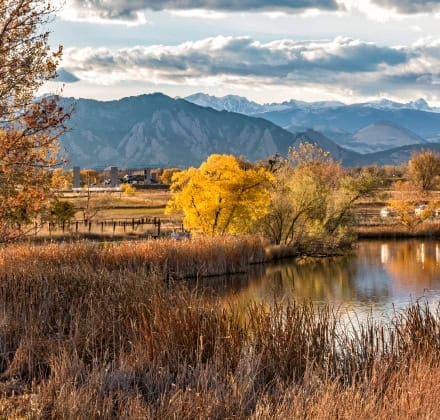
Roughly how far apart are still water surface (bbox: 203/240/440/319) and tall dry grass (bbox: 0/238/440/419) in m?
8.79

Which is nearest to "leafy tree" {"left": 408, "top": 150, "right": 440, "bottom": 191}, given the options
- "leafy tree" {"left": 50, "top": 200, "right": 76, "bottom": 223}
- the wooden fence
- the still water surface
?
the wooden fence

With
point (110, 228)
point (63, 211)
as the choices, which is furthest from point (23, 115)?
point (110, 228)

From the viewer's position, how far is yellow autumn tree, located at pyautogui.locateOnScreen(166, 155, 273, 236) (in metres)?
42.2

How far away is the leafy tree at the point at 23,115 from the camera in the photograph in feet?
46.2

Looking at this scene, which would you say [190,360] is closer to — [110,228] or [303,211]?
[303,211]

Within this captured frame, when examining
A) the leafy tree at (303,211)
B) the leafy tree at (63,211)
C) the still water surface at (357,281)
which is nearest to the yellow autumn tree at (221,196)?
the still water surface at (357,281)

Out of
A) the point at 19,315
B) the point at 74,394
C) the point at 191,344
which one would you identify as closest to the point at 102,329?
the point at 191,344

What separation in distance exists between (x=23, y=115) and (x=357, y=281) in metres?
24.7

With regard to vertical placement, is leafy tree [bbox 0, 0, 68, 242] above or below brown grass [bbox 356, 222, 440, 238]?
above

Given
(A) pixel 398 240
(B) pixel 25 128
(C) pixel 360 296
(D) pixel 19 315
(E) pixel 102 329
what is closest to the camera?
(E) pixel 102 329

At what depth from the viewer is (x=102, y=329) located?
13305 millimetres

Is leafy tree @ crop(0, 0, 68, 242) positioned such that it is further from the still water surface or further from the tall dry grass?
the still water surface

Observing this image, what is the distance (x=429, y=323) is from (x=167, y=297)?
5.70m

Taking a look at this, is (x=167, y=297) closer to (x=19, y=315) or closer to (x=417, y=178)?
(x=19, y=315)
